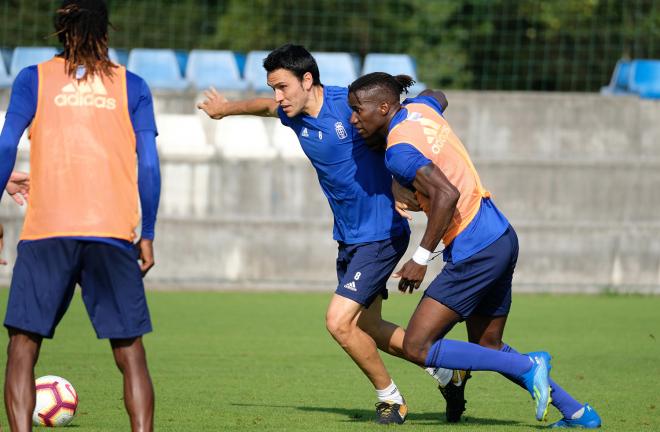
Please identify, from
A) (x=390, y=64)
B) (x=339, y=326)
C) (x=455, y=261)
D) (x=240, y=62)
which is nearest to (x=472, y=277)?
(x=455, y=261)

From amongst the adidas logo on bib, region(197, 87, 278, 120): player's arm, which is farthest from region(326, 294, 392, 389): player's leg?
the adidas logo on bib

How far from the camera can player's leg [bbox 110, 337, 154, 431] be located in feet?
18.8

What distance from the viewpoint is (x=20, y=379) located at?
18.8 ft

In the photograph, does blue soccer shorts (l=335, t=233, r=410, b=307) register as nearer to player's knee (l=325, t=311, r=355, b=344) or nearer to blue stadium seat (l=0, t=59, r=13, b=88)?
player's knee (l=325, t=311, r=355, b=344)

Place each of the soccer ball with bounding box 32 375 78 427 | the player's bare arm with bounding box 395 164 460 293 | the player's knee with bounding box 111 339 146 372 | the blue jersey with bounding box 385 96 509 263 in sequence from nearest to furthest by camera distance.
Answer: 1. the player's knee with bounding box 111 339 146 372
2. the player's bare arm with bounding box 395 164 460 293
3. the blue jersey with bounding box 385 96 509 263
4. the soccer ball with bounding box 32 375 78 427

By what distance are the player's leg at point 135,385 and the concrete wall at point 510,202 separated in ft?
39.7

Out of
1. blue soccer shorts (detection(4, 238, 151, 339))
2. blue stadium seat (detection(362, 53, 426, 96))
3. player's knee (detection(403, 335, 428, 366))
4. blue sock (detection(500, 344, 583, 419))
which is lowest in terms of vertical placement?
blue sock (detection(500, 344, 583, 419))

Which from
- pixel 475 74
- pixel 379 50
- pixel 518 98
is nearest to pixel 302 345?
pixel 518 98

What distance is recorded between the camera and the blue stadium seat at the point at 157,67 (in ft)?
67.2

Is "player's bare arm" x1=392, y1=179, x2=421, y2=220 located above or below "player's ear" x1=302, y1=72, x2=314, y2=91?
below

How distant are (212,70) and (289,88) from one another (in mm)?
13097

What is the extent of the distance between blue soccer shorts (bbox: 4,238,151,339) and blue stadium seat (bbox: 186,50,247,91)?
14796 mm

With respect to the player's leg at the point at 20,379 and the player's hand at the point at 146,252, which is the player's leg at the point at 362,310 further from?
the player's leg at the point at 20,379

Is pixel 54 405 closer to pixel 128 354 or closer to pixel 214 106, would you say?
pixel 128 354
